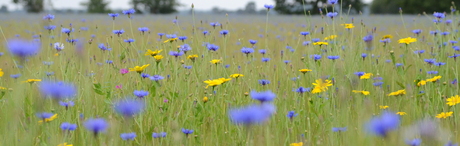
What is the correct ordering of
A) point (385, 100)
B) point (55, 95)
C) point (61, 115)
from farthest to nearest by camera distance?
1. point (385, 100)
2. point (61, 115)
3. point (55, 95)

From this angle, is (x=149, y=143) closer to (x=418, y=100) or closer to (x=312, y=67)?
(x=312, y=67)

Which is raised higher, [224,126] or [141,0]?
[141,0]

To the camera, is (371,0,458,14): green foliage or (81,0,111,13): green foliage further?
(81,0,111,13): green foliage

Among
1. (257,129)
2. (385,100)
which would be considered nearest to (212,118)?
(257,129)

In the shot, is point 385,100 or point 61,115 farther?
point 385,100

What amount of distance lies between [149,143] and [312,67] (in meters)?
1.09

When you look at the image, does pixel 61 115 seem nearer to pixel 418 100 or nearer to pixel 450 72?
pixel 418 100

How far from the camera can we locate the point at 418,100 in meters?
2.16

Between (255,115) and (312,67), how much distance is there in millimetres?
1570

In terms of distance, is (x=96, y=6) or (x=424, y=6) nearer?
(x=424, y=6)

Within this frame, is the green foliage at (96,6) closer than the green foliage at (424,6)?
No

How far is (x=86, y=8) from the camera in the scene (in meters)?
43.1

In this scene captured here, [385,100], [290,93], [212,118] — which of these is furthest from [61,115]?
[385,100]

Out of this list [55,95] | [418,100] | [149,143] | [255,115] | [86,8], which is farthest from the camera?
[86,8]
